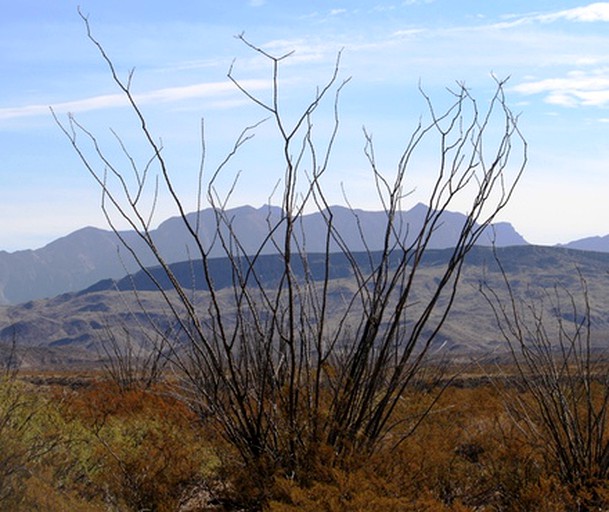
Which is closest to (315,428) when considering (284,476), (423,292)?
(284,476)

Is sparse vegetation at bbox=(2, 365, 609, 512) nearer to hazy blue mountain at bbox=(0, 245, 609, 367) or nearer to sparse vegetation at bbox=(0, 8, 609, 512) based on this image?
sparse vegetation at bbox=(0, 8, 609, 512)

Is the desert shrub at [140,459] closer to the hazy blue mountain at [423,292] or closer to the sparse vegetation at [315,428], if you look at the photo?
the sparse vegetation at [315,428]

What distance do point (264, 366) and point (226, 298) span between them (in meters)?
107

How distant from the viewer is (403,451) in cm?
605

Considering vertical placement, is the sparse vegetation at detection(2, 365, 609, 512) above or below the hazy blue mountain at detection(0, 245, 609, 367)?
above

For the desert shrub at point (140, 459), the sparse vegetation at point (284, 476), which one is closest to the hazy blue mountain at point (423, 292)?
the desert shrub at point (140, 459)

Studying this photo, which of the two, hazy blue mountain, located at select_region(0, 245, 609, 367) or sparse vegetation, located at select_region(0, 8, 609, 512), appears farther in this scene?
hazy blue mountain, located at select_region(0, 245, 609, 367)

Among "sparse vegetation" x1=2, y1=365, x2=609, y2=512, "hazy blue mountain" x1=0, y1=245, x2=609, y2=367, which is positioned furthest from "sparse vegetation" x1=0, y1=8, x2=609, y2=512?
"hazy blue mountain" x1=0, y1=245, x2=609, y2=367

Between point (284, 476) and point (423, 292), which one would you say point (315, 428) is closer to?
point (284, 476)

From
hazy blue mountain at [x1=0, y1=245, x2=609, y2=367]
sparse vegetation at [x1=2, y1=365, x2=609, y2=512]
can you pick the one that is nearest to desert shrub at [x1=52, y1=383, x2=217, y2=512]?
sparse vegetation at [x1=2, y1=365, x2=609, y2=512]

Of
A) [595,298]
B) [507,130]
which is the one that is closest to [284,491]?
[507,130]

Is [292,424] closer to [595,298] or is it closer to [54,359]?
[54,359]

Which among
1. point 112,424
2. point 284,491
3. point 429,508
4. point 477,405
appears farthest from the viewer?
point 477,405

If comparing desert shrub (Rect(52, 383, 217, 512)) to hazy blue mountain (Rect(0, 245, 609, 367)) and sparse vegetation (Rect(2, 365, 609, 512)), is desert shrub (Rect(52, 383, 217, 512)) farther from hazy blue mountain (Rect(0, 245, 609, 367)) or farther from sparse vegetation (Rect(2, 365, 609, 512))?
hazy blue mountain (Rect(0, 245, 609, 367))
